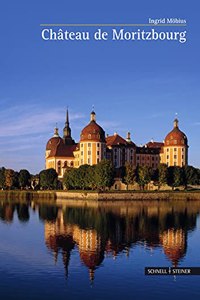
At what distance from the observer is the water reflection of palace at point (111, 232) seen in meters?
32.8

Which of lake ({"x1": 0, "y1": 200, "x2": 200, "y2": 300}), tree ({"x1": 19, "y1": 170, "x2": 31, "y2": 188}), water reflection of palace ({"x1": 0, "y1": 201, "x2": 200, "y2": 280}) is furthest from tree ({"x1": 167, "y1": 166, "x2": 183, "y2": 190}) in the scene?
lake ({"x1": 0, "y1": 200, "x2": 200, "y2": 300})

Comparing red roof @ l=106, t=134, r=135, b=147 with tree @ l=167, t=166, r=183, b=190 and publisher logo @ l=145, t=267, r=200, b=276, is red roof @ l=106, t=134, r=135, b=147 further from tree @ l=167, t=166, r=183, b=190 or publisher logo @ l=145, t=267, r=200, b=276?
publisher logo @ l=145, t=267, r=200, b=276

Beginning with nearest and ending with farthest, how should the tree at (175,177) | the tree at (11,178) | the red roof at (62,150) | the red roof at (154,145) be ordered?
the tree at (175,177) < the tree at (11,178) < the red roof at (62,150) < the red roof at (154,145)

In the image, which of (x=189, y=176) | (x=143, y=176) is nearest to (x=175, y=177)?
(x=189, y=176)

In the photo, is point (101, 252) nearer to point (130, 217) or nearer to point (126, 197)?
point (130, 217)

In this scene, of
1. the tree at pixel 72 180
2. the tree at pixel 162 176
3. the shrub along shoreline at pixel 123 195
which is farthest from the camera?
the tree at pixel 162 176

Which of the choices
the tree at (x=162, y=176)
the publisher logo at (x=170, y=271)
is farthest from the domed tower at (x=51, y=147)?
the publisher logo at (x=170, y=271)

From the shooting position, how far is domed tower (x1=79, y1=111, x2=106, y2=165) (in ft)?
373

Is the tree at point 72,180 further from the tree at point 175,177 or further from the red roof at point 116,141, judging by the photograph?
the red roof at point 116,141

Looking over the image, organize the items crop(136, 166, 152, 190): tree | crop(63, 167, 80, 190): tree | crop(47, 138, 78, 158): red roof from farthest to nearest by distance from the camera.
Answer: crop(47, 138, 78, 158): red roof
crop(63, 167, 80, 190): tree
crop(136, 166, 152, 190): tree

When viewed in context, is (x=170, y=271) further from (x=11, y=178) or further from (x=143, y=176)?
(x=11, y=178)

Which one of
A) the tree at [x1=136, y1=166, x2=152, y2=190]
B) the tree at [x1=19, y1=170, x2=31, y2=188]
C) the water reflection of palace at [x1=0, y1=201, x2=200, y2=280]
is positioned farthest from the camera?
the tree at [x1=19, y1=170, x2=31, y2=188]

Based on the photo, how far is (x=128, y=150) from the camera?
417 ft

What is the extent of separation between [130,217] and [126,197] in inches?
1285
